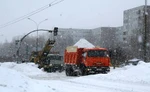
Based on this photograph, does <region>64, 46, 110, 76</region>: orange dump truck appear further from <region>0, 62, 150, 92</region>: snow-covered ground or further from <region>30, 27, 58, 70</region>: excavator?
<region>30, 27, 58, 70</region>: excavator

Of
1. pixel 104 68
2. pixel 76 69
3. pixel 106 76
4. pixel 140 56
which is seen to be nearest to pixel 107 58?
pixel 104 68

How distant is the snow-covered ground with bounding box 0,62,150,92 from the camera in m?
14.4

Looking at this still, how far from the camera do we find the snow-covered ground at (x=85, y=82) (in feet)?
47.3

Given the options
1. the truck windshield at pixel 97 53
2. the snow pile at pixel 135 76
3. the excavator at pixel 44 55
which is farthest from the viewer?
the excavator at pixel 44 55

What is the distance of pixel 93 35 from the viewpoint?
161 m

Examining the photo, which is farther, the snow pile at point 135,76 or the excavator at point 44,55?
the excavator at point 44,55

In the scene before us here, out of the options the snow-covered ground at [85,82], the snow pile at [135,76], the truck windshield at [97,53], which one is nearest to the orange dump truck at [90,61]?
the truck windshield at [97,53]

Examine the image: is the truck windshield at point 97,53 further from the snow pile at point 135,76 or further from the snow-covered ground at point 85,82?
the snow pile at point 135,76

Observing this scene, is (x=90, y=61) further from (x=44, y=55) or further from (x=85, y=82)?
(x=44, y=55)

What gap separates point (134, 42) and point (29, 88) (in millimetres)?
85447

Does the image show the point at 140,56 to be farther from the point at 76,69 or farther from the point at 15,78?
the point at 15,78

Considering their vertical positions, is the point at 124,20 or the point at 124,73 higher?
the point at 124,20

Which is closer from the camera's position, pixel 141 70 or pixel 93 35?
pixel 141 70

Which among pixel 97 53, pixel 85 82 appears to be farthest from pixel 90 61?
pixel 85 82
